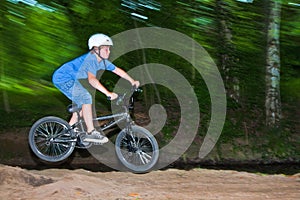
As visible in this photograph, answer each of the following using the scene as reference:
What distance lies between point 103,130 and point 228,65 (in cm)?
611

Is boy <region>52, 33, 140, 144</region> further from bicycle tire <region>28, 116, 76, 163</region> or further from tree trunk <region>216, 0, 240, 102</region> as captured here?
tree trunk <region>216, 0, 240, 102</region>

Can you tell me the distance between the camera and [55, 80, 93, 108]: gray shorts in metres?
6.67

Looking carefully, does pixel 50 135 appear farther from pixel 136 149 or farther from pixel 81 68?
pixel 136 149

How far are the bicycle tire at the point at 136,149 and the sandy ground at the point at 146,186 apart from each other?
0.18m

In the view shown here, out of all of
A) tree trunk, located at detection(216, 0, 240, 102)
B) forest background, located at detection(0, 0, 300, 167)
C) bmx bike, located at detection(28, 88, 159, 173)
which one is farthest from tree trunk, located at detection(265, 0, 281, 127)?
bmx bike, located at detection(28, 88, 159, 173)

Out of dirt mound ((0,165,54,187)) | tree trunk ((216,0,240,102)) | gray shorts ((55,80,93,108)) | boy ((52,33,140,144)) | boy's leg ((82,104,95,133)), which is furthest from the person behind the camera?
tree trunk ((216,0,240,102))

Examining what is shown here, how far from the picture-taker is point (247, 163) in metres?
11.0

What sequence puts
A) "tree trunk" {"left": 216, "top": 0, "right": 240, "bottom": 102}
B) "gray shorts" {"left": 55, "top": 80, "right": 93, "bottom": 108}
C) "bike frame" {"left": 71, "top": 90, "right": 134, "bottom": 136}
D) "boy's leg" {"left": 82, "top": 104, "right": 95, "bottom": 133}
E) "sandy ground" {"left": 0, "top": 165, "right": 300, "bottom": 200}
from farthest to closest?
"tree trunk" {"left": 216, "top": 0, "right": 240, "bottom": 102} → "bike frame" {"left": 71, "top": 90, "right": 134, "bottom": 136} → "boy's leg" {"left": 82, "top": 104, "right": 95, "bottom": 133} → "gray shorts" {"left": 55, "top": 80, "right": 93, "bottom": 108} → "sandy ground" {"left": 0, "top": 165, "right": 300, "bottom": 200}

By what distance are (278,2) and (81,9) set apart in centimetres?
452

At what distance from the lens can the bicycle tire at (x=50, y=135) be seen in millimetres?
6961

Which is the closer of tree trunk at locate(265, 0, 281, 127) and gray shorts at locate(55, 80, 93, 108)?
gray shorts at locate(55, 80, 93, 108)

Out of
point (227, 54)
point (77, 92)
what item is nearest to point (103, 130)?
point (77, 92)

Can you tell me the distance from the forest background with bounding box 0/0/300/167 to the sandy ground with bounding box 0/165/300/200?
325 cm

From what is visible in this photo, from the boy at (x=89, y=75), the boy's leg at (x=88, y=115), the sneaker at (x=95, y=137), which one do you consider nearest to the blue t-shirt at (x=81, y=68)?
the boy at (x=89, y=75)
